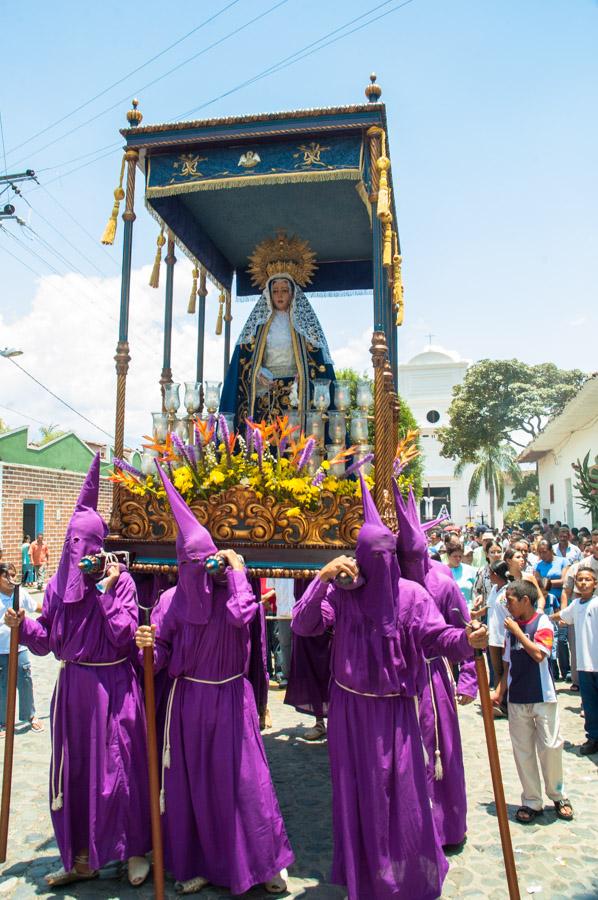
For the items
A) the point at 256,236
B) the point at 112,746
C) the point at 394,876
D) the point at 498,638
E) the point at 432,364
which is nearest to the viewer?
the point at 394,876

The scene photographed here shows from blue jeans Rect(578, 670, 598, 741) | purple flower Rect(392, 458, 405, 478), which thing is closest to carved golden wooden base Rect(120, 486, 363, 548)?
purple flower Rect(392, 458, 405, 478)

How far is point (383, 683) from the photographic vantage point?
3.43m

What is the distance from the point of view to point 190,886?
11.9 feet

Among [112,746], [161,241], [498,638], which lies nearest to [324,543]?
[112,746]

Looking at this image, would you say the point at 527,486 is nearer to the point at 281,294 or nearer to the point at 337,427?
the point at 281,294

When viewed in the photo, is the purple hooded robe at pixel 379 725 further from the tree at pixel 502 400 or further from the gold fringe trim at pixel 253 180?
the tree at pixel 502 400

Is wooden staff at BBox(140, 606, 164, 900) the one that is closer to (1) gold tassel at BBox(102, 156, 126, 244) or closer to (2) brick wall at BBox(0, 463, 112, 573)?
(1) gold tassel at BBox(102, 156, 126, 244)

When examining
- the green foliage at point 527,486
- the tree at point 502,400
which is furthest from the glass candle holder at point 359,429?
the green foliage at point 527,486

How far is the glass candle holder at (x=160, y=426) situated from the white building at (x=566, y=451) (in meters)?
9.30

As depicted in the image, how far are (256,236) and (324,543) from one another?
166 inches

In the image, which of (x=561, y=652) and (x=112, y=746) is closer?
(x=112, y=746)

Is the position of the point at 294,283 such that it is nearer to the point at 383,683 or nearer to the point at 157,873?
the point at 383,683

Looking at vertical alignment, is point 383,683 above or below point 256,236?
below

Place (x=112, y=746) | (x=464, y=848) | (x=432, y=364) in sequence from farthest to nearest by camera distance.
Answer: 1. (x=432, y=364)
2. (x=464, y=848)
3. (x=112, y=746)
